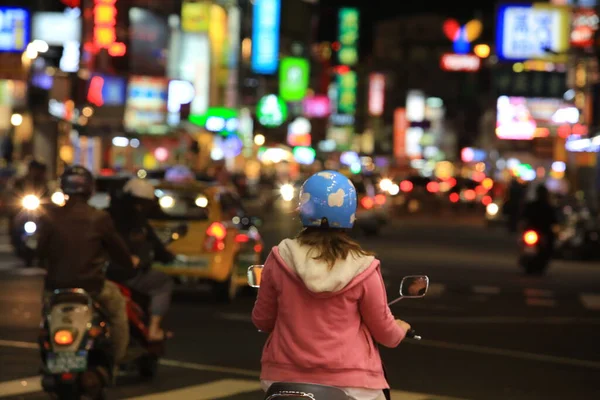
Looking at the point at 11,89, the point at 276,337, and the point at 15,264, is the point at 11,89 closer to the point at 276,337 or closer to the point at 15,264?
the point at 15,264

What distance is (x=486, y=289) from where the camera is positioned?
22.5 metres

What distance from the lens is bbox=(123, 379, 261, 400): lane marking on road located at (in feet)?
35.6

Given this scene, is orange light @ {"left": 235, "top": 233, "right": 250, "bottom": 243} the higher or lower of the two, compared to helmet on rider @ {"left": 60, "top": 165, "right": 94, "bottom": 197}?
lower

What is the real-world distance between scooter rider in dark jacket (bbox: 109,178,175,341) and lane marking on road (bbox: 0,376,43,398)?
40.3 inches

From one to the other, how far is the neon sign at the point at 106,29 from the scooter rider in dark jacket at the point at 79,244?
3638cm

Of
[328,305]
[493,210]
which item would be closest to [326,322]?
[328,305]

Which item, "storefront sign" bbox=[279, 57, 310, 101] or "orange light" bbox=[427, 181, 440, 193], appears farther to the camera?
"storefront sign" bbox=[279, 57, 310, 101]

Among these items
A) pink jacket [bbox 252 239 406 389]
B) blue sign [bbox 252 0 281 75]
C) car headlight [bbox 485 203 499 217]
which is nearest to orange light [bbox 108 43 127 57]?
car headlight [bbox 485 203 499 217]

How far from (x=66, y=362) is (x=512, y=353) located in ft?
20.7

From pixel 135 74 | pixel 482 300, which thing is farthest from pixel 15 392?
pixel 135 74

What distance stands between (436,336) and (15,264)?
1019 cm

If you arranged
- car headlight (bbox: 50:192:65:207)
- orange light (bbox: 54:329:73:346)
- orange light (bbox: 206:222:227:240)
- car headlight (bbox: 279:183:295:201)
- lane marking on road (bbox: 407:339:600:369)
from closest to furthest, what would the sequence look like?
orange light (bbox: 54:329:73:346), lane marking on road (bbox: 407:339:600:369), orange light (bbox: 206:222:227:240), car headlight (bbox: 50:192:65:207), car headlight (bbox: 279:183:295:201)

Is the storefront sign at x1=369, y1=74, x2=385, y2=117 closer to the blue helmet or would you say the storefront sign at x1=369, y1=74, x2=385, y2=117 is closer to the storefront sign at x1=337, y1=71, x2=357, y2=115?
the storefront sign at x1=337, y1=71, x2=357, y2=115

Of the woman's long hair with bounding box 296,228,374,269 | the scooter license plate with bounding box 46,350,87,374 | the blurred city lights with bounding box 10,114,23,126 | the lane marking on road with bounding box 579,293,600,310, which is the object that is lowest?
the lane marking on road with bounding box 579,293,600,310
